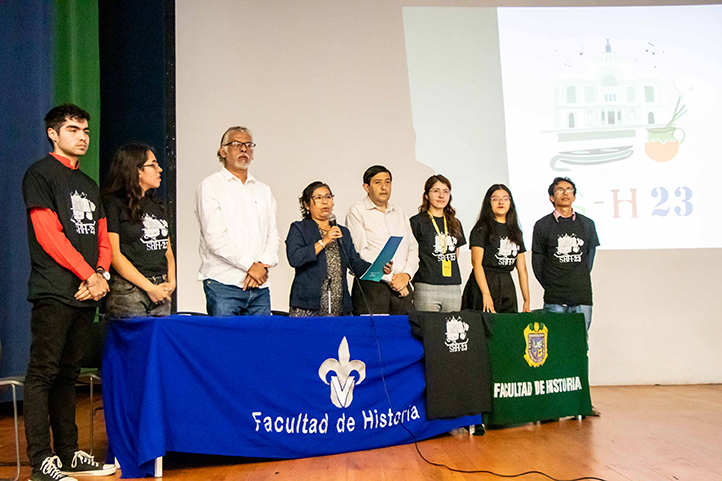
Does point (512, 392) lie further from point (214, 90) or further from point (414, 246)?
point (214, 90)

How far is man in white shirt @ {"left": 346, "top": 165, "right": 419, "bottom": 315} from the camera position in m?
3.63

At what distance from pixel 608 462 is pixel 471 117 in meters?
3.34

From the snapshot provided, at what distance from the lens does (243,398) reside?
107 inches

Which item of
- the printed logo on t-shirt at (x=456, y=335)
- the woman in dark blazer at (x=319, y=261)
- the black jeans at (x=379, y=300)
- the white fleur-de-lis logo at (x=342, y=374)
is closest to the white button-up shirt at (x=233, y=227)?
the woman in dark blazer at (x=319, y=261)

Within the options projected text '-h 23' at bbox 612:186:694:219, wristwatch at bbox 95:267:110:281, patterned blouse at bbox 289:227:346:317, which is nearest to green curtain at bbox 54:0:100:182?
patterned blouse at bbox 289:227:346:317

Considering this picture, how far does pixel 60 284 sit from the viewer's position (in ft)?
8.01

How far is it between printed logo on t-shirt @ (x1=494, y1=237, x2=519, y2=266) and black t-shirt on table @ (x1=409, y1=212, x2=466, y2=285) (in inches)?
11.4

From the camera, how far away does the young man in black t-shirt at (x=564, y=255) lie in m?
4.12

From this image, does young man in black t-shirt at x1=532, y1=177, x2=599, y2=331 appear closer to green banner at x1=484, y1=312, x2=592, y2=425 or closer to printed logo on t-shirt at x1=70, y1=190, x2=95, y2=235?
green banner at x1=484, y1=312, x2=592, y2=425

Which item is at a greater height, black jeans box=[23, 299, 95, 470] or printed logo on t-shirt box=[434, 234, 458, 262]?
printed logo on t-shirt box=[434, 234, 458, 262]

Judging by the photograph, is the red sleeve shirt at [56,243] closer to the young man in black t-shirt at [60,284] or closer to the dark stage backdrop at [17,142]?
the young man in black t-shirt at [60,284]

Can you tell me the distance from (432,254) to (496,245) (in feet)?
1.44

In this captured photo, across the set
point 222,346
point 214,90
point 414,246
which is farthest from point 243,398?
point 214,90

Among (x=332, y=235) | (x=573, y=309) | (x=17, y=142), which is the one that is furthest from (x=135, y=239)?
(x=573, y=309)
